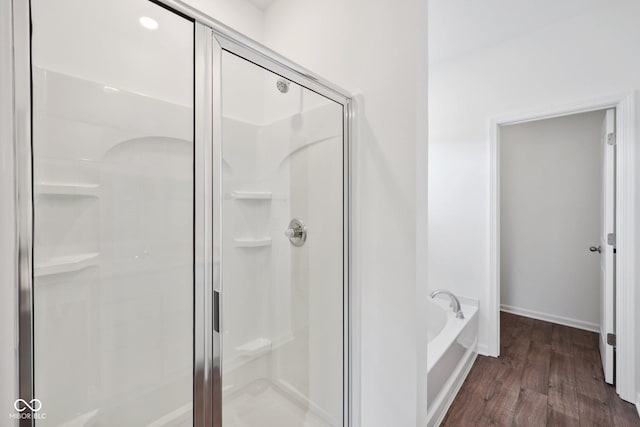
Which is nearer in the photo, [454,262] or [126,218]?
[126,218]

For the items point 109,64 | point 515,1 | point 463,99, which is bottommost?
point 109,64

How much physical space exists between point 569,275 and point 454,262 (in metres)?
1.41

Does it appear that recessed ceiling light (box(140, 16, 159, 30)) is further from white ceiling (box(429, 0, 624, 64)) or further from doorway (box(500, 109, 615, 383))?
doorway (box(500, 109, 615, 383))

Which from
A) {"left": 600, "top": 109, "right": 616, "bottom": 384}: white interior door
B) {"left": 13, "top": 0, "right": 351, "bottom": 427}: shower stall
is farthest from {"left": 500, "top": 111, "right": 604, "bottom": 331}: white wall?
{"left": 13, "top": 0, "right": 351, "bottom": 427}: shower stall

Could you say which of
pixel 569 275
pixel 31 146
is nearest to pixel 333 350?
pixel 31 146

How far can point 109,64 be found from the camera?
776mm

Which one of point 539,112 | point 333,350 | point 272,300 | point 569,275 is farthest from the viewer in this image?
point 569,275

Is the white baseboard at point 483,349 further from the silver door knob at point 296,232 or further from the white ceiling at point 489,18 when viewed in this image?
the white ceiling at point 489,18

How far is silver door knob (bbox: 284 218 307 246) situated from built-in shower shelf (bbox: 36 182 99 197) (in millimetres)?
655

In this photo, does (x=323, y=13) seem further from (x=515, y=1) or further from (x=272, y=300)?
(x=272, y=300)

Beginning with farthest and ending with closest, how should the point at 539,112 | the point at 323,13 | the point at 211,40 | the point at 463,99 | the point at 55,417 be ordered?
the point at 463,99 → the point at 539,112 → the point at 323,13 → the point at 211,40 → the point at 55,417

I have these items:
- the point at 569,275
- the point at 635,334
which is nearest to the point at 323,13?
the point at 635,334

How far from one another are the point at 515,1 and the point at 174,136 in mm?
2225

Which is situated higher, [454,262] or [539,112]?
[539,112]
